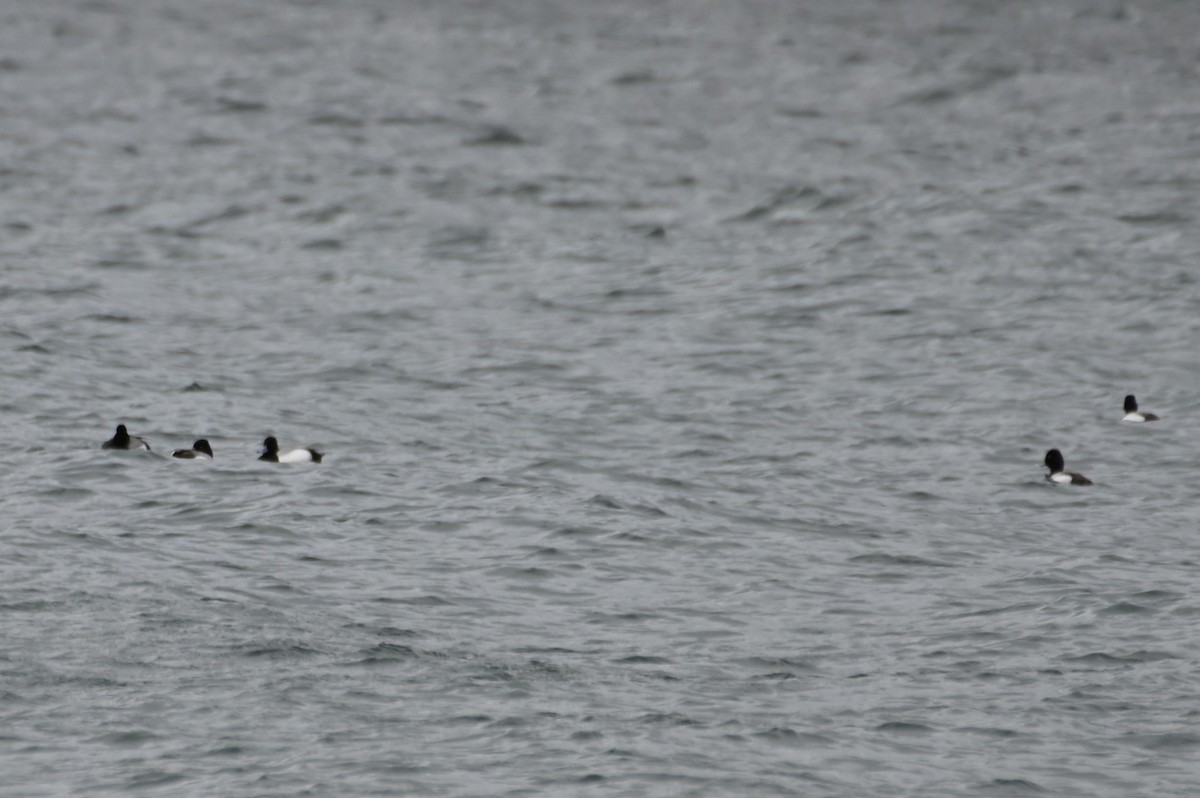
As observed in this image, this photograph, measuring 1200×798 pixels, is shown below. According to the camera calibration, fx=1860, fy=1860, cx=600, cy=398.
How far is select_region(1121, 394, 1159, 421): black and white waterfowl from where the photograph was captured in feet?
77.2

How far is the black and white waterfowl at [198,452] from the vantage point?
2122 cm

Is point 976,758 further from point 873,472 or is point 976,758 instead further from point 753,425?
point 753,425

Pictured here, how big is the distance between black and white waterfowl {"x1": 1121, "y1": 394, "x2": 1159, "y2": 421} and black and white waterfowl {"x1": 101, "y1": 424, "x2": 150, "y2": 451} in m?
Result: 12.1

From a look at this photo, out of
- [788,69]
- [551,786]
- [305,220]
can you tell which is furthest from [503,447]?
[788,69]

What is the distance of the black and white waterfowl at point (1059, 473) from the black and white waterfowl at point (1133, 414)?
7.20 ft

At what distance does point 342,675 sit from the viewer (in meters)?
14.6

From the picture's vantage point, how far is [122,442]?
21031 millimetres

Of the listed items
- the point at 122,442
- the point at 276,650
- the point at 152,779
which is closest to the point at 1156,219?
the point at 122,442

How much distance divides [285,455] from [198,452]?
1001 millimetres

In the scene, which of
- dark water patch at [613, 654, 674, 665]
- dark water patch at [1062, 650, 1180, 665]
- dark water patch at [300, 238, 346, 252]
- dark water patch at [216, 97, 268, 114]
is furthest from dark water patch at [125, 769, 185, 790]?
dark water patch at [216, 97, 268, 114]

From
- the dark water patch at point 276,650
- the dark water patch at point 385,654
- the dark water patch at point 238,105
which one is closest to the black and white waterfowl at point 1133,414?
the dark water patch at point 385,654

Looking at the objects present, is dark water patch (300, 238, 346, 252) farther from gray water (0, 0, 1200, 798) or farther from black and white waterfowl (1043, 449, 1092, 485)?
black and white waterfowl (1043, 449, 1092, 485)

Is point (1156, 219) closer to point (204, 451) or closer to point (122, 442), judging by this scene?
point (204, 451)

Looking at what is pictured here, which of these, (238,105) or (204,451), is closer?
(204,451)
